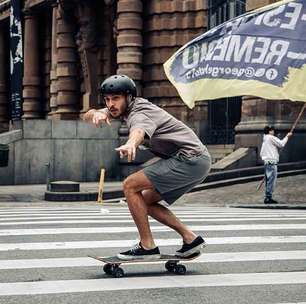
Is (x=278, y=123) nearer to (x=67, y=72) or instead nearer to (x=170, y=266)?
(x=67, y=72)

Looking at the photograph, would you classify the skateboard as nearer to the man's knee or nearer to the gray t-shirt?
the man's knee

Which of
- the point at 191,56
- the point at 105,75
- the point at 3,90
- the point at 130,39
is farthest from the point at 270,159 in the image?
the point at 3,90

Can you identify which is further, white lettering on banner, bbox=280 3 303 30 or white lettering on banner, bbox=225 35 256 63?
white lettering on banner, bbox=280 3 303 30

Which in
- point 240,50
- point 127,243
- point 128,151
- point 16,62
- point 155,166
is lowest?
point 127,243

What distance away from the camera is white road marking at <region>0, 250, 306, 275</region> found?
6.50m

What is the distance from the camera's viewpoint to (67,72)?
32.6m

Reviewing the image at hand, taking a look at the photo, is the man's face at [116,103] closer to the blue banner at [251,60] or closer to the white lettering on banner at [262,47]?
the blue banner at [251,60]

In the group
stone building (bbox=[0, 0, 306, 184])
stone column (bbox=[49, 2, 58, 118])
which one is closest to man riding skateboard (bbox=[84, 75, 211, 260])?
stone building (bbox=[0, 0, 306, 184])

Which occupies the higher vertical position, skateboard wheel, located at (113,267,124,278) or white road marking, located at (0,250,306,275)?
skateboard wheel, located at (113,267,124,278)

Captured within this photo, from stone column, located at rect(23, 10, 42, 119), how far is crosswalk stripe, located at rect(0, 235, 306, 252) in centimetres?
2998

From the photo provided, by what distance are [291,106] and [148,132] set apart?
17.4m

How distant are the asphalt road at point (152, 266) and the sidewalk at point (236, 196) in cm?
576

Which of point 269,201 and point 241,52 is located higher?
point 241,52

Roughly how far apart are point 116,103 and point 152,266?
1.58 m
